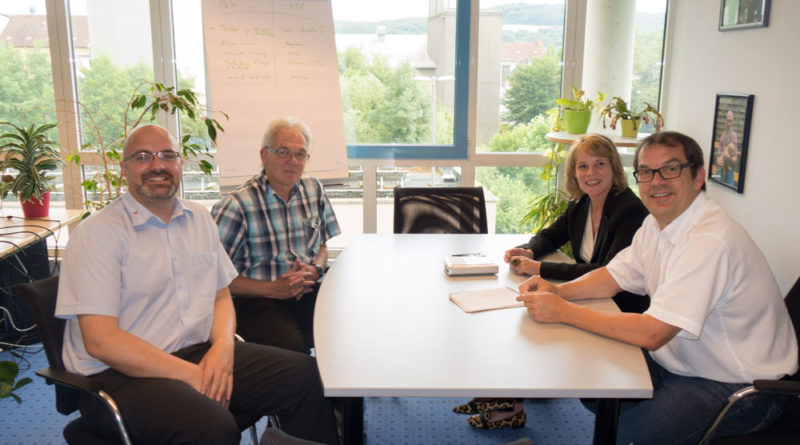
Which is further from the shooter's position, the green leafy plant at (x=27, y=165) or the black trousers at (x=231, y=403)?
the green leafy plant at (x=27, y=165)

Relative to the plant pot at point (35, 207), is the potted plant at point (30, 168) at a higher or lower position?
higher

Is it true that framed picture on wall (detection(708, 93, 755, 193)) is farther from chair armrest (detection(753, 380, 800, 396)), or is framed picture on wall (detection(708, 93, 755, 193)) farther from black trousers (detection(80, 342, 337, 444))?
black trousers (detection(80, 342, 337, 444))

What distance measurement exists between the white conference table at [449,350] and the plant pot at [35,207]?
2060 mm

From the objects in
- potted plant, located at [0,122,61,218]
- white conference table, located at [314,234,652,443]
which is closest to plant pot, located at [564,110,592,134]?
white conference table, located at [314,234,652,443]

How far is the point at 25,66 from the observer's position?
4375mm

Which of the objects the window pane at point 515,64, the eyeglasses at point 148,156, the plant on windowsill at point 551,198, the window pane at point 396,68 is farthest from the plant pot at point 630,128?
the eyeglasses at point 148,156

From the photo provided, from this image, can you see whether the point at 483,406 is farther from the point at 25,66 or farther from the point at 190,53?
the point at 25,66

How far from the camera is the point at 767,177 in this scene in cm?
274

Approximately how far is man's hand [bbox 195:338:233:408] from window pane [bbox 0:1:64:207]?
319cm

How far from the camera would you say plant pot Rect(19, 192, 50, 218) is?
335 centimetres

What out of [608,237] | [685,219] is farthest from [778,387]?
[608,237]

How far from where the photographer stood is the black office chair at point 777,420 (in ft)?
5.00

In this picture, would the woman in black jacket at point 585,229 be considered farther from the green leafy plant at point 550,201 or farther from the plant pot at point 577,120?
the green leafy plant at point 550,201

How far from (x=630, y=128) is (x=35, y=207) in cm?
356
